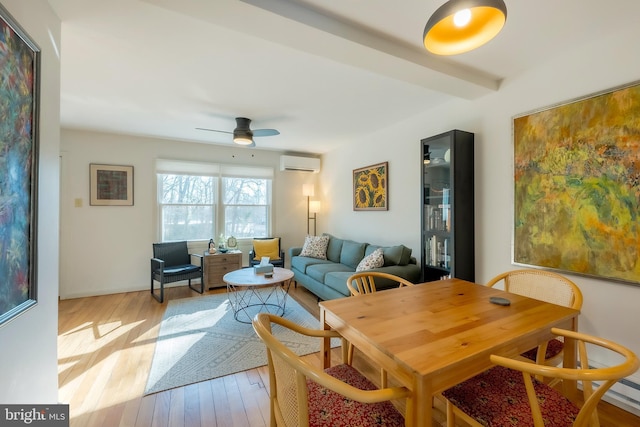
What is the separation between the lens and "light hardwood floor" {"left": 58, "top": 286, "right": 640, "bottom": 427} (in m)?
1.68

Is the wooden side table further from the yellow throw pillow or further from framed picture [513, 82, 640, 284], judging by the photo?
framed picture [513, 82, 640, 284]

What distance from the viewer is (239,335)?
278 cm

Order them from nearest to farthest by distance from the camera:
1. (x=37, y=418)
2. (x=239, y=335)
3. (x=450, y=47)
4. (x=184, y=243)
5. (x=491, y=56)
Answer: (x=450, y=47)
(x=37, y=418)
(x=491, y=56)
(x=239, y=335)
(x=184, y=243)

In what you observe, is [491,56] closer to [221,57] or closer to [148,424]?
[221,57]

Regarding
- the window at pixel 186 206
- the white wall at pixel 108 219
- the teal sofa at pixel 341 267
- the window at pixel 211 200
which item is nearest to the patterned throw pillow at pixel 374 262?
the teal sofa at pixel 341 267

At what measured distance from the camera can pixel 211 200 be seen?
489 centimetres

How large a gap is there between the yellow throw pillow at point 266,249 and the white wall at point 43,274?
3.14m

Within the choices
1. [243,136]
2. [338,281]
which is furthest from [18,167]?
[338,281]

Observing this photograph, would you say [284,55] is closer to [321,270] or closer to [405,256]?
[405,256]

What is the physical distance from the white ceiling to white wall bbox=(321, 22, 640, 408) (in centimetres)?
13

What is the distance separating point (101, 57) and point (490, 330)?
3144 mm

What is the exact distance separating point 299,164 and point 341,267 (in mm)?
2374

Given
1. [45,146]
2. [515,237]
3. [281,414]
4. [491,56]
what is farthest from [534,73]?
[45,146]

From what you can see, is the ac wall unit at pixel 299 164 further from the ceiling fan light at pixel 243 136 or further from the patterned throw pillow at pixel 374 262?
the patterned throw pillow at pixel 374 262
